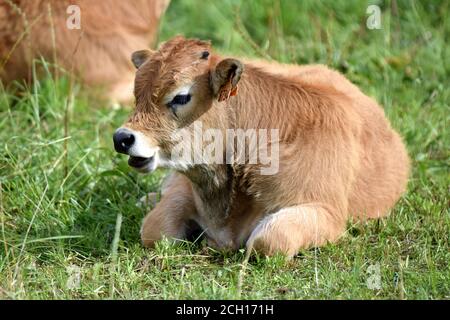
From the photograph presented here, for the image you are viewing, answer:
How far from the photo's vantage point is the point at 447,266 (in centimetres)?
595

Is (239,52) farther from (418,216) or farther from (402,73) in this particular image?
(418,216)

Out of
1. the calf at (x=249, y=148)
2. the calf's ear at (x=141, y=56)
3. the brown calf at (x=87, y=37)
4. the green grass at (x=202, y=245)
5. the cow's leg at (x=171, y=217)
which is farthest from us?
the brown calf at (x=87, y=37)

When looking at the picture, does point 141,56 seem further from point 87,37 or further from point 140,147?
point 87,37

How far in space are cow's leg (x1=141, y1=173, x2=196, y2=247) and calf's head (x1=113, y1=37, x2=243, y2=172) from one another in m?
0.57

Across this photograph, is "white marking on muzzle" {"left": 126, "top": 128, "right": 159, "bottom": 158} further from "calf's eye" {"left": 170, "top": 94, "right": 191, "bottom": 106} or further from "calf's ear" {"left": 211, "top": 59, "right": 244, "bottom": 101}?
"calf's ear" {"left": 211, "top": 59, "right": 244, "bottom": 101}

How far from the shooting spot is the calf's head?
576 centimetres

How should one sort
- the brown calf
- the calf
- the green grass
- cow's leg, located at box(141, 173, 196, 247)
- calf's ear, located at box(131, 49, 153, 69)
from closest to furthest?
the green grass < the calf < calf's ear, located at box(131, 49, 153, 69) < cow's leg, located at box(141, 173, 196, 247) < the brown calf

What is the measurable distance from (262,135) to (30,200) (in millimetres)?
1727

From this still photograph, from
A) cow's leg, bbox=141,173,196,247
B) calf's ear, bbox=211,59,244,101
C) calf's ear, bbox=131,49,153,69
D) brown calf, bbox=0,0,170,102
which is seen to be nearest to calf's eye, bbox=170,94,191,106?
calf's ear, bbox=211,59,244,101

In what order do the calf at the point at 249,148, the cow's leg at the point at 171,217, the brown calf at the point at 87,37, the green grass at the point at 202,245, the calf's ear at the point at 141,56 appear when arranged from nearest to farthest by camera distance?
1. the green grass at the point at 202,245
2. the calf at the point at 249,148
3. the calf's ear at the point at 141,56
4. the cow's leg at the point at 171,217
5. the brown calf at the point at 87,37

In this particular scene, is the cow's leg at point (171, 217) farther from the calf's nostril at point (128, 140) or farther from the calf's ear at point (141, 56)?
the calf's ear at point (141, 56)

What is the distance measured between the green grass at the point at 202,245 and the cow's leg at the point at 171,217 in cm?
13

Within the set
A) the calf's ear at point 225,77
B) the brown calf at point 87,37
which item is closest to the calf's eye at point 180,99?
the calf's ear at point 225,77

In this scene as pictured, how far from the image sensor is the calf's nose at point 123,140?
5.71 m
